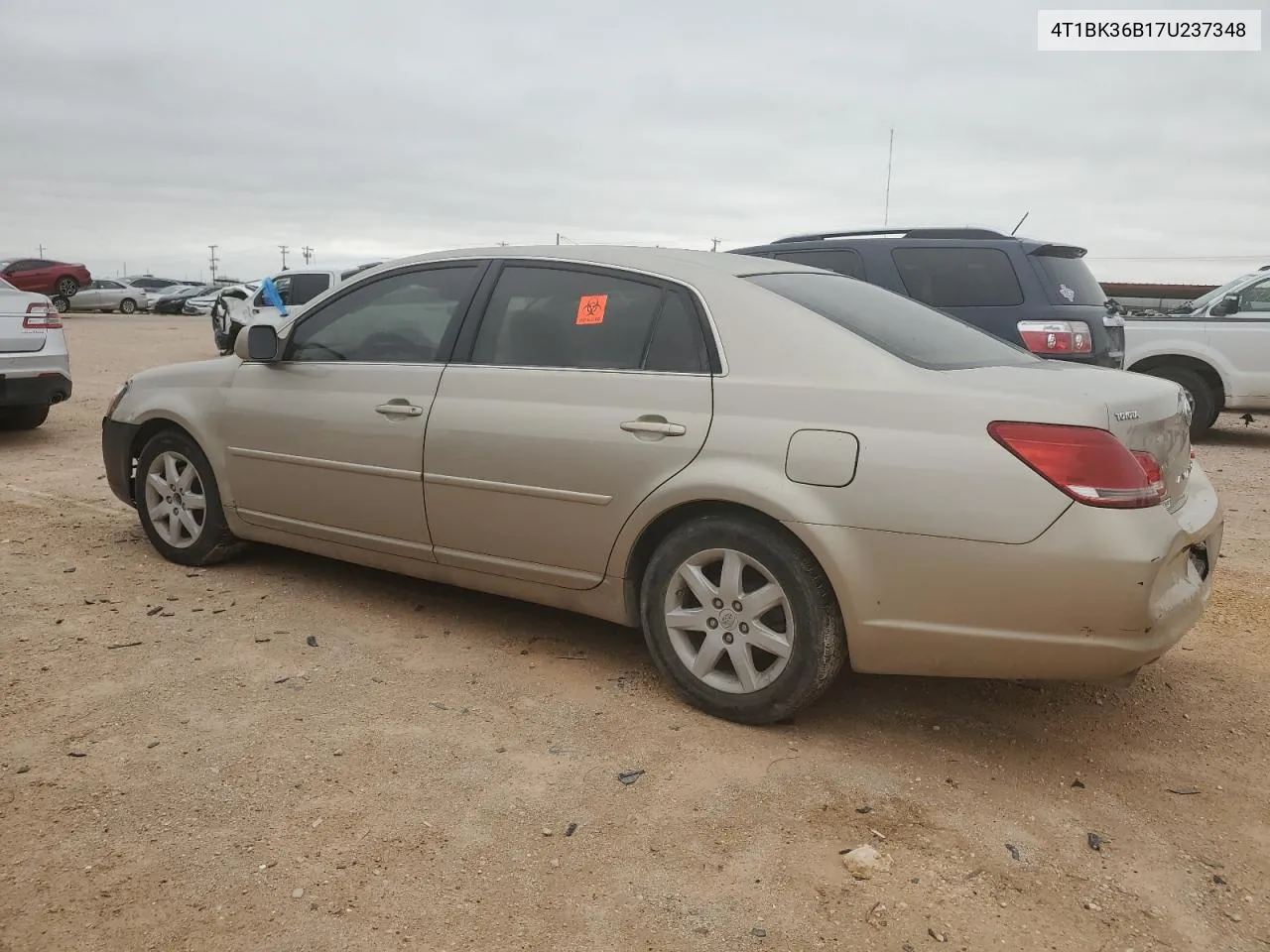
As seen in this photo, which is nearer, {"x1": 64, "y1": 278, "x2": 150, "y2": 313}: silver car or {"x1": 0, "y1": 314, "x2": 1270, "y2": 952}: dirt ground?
{"x1": 0, "y1": 314, "x2": 1270, "y2": 952}: dirt ground

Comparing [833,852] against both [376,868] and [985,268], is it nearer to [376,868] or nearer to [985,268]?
[376,868]

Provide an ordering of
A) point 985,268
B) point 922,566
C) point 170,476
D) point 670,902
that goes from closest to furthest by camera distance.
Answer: point 670,902
point 922,566
point 170,476
point 985,268

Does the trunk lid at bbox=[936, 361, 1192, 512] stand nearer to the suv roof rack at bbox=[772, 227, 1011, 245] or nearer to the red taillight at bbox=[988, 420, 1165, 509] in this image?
the red taillight at bbox=[988, 420, 1165, 509]

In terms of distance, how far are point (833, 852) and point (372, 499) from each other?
2.41m

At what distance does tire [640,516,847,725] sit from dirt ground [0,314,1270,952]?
6.0 inches

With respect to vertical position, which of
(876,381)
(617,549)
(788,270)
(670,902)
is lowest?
(670,902)

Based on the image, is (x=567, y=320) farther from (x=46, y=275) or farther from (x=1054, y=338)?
(x=46, y=275)

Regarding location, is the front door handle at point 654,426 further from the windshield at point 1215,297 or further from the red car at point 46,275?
the red car at point 46,275

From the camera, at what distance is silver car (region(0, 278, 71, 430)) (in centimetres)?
850

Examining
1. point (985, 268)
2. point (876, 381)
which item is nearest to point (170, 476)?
point (876, 381)

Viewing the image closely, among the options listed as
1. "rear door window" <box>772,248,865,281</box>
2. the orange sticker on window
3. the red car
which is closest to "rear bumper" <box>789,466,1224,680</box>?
the orange sticker on window

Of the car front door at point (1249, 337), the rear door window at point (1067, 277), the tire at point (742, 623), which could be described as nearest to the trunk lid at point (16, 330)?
the tire at point (742, 623)

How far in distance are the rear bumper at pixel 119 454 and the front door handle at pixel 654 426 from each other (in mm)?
2953

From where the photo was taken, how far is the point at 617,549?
3.72 m
